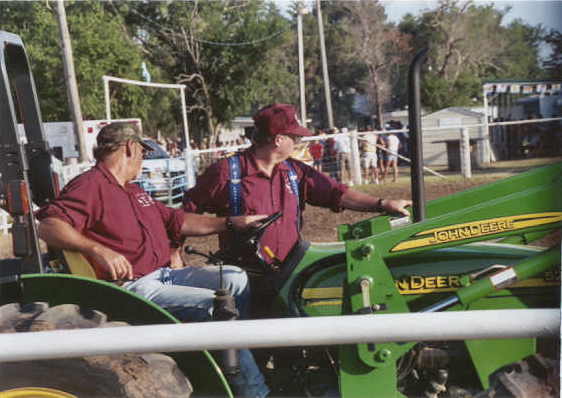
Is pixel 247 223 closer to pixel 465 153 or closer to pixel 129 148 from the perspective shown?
pixel 129 148

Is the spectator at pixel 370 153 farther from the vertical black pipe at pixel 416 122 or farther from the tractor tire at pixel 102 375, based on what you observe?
the tractor tire at pixel 102 375

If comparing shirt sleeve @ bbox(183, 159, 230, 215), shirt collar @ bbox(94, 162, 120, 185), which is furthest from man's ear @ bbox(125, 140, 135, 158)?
shirt sleeve @ bbox(183, 159, 230, 215)

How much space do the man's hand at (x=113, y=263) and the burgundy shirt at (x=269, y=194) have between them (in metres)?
1.05

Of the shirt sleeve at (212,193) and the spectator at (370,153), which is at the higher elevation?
the shirt sleeve at (212,193)

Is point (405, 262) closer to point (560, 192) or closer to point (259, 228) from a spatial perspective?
point (259, 228)

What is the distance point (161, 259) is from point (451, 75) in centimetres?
593

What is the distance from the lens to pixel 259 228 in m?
2.84

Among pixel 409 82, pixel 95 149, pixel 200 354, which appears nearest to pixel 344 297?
pixel 200 354

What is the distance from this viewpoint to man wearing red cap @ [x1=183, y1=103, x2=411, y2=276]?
362 centimetres

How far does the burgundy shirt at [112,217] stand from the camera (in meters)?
2.73

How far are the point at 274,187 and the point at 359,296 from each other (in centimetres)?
146

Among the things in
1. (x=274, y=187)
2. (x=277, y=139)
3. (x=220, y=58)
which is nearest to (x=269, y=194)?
(x=274, y=187)

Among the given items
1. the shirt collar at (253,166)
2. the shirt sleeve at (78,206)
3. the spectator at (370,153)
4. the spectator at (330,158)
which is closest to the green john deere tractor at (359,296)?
the shirt sleeve at (78,206)

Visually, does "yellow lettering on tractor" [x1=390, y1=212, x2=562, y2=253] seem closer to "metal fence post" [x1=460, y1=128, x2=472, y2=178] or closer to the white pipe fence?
the white pipe fence
